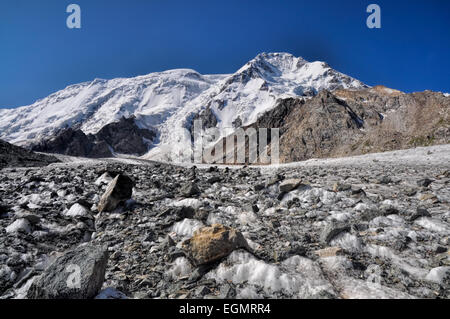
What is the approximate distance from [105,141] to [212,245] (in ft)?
537

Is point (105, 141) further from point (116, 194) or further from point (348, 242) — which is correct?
point (348, 242)

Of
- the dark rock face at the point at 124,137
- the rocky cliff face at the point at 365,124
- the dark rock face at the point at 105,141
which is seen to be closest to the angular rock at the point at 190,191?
the rocky cliff face at the point at 365,124

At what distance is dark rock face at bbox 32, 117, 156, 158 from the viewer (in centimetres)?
11588

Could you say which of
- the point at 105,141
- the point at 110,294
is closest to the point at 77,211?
the point at 110,294

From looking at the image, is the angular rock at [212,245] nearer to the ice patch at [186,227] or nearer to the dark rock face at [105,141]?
the ice patch at [186,227]

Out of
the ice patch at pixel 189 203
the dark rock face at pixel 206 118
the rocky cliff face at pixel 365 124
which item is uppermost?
the dark rock face at pixel 206 118

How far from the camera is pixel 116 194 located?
21.9 feet

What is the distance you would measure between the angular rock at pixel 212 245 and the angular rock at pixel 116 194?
11.5ft

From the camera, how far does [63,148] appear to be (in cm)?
11612

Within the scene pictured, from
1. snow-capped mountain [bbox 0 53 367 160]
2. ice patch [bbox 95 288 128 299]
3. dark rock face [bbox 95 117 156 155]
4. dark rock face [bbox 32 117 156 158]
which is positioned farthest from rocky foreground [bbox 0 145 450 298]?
dark rock face [bbox 95 117 156 155]

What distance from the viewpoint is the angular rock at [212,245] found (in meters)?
A: 3.70

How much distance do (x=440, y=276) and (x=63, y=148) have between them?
139991mm
